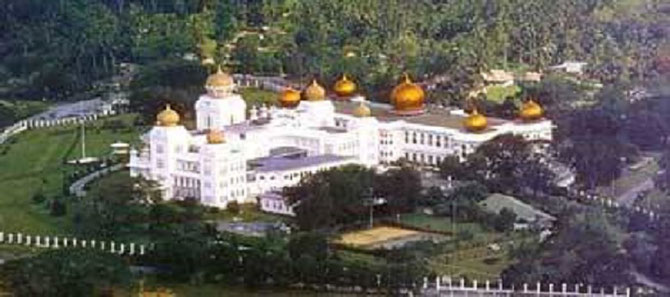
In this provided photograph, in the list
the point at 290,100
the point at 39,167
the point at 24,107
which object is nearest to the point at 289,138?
the point at 290,100

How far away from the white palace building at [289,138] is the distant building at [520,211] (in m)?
1.94

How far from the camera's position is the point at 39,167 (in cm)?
2103

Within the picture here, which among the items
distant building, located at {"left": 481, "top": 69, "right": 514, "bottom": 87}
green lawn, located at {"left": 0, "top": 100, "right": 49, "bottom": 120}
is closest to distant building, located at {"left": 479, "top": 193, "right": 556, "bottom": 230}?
distant building, located at {"left": 481, "top": 69, "right": 514, "bottom": 87}

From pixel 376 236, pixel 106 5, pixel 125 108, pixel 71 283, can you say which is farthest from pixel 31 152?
pixel 106 5

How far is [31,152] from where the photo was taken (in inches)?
870

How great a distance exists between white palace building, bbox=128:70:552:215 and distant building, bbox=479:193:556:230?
1940 millimetres

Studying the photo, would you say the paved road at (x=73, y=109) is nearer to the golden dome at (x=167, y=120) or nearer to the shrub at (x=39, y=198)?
the shrub at (x=39, y=198)

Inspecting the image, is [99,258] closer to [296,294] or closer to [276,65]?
[296,294]

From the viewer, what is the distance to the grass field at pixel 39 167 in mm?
18078

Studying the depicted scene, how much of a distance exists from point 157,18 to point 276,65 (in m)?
4.06

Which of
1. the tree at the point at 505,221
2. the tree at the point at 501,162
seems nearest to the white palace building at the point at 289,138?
the tree at the point at 501,162

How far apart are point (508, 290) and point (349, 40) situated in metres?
13.3

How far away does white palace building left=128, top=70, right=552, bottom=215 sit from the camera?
18469mm

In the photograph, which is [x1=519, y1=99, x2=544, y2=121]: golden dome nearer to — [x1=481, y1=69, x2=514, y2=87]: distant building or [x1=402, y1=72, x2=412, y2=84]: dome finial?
[x1=402, y1=72, x2=412, y2=84]: dome finial
